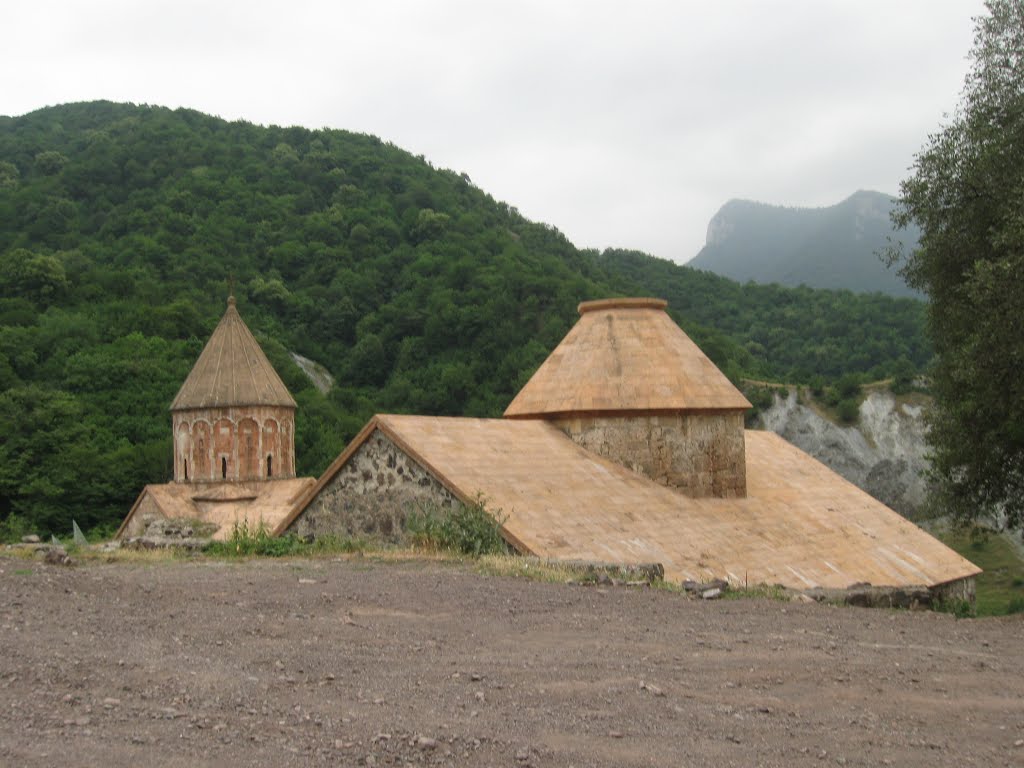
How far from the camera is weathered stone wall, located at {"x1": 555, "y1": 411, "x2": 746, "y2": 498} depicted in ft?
51.0

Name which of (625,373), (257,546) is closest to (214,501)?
(625,373)

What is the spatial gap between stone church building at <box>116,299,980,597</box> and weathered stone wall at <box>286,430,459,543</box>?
0.02 meters

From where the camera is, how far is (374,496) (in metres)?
12.8

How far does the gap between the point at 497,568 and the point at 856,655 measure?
13.0 feet

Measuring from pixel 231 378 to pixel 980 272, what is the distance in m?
22.4

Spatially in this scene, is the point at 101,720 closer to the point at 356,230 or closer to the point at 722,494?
the point at 722,494

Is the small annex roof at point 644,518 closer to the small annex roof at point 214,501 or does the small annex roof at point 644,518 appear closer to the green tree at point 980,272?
the green tree at point 980,272

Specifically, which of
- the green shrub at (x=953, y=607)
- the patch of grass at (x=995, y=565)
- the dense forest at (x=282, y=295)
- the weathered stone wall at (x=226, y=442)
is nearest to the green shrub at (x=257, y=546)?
Answer: the green shrub at (x=953, y=607)

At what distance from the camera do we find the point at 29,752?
372cm

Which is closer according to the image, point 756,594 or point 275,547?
point 756,594

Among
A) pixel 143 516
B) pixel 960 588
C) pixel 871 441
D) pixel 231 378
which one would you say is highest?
pixel 231 378

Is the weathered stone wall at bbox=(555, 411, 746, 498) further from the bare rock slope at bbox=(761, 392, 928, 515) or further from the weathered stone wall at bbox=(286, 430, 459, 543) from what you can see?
the bare rock slope at bbox=(761, 392, 928, 515)

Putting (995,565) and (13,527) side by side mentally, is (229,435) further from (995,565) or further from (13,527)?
(995,565)

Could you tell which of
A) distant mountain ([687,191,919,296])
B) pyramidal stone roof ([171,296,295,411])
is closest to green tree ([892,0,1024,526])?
pyramidal stone roof ([171,296,295,411])
